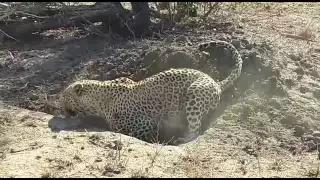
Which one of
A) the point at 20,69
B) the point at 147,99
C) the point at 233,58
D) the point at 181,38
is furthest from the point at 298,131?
the point at 20,69

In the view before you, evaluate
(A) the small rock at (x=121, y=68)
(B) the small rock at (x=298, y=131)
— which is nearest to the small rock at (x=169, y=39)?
(A) the small rock at (x=121, y=68)

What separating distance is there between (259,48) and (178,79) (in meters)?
1.75

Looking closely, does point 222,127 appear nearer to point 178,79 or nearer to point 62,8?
point 178,79

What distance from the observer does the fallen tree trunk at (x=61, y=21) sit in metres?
10.1

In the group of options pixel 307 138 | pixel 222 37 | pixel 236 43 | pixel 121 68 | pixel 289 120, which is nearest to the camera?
pixel 307 138

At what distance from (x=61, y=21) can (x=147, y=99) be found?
3.26 m

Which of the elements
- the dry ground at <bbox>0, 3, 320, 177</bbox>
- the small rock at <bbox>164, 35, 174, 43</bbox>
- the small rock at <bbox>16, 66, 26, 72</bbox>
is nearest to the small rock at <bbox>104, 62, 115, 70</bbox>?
the dry ground at <bbox>0, 3, 320, 177</bbox>

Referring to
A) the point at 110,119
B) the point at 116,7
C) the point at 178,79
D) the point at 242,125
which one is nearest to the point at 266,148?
the point at 242,125

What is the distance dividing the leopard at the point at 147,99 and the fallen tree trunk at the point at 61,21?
2734 millimetres

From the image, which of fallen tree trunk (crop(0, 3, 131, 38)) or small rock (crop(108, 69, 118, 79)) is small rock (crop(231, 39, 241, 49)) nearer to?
small rock (crop(108, 69, 118, 79))

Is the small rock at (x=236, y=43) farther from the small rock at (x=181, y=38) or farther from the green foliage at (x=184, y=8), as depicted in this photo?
the green foliage at (x=184, y=8)

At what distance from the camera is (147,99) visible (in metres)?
7.54

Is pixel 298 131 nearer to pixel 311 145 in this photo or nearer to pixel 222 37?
pixel 311 145

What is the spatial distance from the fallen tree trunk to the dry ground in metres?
0.30
